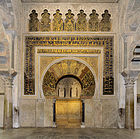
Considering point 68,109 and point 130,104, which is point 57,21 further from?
point 68,109

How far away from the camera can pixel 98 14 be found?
7.92 m

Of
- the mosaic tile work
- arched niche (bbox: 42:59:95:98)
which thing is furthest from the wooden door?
the mosaic tile work

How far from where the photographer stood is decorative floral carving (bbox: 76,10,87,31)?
7.98 metres

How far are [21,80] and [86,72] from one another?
7.11 feet

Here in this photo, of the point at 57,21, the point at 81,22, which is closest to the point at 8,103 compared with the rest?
the point at 57,21

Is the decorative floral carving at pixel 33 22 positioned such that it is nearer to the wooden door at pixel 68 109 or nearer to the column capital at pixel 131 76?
the column capital at pixel 131 76

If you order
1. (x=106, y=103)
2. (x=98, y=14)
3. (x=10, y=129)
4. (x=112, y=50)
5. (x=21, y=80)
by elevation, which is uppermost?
(x=98, y=14)

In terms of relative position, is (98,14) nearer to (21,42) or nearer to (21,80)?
(21,42)

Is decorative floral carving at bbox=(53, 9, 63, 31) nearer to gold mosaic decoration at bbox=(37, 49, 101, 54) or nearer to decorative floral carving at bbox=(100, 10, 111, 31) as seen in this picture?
gold mosaic decoration at bbox=(37, 49, 101, 54)

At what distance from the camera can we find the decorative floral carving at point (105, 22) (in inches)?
316

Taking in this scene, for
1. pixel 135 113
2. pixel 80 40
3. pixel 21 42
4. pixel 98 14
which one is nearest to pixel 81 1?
pixel 98 14

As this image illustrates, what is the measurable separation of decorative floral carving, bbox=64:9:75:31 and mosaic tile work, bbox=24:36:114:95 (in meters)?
0.31

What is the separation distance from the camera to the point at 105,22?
8023 millimetres

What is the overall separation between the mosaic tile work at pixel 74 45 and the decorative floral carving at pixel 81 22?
31cm
